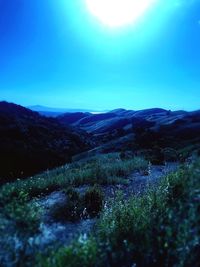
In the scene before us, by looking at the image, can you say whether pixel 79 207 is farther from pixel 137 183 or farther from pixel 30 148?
pixel 30 148

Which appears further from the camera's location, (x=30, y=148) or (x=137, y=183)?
(x=30, y=148)

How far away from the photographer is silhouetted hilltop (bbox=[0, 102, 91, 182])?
3347 centimetres

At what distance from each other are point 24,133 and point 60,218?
130 feet

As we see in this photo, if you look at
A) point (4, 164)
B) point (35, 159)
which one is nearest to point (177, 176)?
point (4, 164)

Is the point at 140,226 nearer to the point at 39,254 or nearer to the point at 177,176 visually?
the point at 39,254

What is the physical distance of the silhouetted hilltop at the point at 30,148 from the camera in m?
33.5

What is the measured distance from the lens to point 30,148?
4097 centimetres

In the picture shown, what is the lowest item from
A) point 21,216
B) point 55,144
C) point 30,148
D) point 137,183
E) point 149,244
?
point 55,144

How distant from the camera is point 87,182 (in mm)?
15211

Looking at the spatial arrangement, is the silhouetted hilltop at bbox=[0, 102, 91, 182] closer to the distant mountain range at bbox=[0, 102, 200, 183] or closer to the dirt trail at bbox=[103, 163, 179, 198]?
the distant mountain range at bbox=[0, 102, 200, 183]

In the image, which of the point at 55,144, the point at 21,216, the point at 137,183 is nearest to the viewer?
the point at 21,216

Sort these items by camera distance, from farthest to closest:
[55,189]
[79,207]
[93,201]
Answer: [55,189]
[93,201]
[79,207]

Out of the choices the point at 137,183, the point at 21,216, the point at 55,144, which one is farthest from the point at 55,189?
the point at 55,144

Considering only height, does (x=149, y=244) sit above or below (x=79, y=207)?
above
